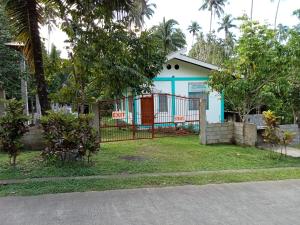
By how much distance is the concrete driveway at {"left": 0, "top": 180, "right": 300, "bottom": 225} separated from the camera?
5.02 metres

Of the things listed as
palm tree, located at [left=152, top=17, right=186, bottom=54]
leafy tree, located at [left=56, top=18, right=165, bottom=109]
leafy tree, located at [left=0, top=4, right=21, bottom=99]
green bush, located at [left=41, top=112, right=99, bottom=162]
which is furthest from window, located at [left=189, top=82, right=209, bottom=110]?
palm tree, located at [left=152, top=17, right=186, bottom=54]

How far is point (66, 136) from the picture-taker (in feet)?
27.5

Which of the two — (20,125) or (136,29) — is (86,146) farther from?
(136,29)

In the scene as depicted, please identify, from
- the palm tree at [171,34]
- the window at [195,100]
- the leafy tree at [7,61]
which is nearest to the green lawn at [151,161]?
the window at [195,100]

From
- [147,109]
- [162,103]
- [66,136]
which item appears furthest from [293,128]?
[66,136]

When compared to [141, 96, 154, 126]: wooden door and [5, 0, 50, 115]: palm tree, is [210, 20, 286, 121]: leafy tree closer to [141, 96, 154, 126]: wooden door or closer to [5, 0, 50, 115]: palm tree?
[141, 96, 154, 126]: wooden door

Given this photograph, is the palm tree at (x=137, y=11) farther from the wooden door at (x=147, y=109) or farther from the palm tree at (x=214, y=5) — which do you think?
the palm tree at (x=214, y=5)

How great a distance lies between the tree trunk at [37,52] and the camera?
9172mm

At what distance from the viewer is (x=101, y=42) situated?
409 inches

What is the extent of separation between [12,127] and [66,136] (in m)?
1.25

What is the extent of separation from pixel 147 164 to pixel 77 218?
402 cm

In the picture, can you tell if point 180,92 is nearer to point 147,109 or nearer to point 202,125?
point 147,109

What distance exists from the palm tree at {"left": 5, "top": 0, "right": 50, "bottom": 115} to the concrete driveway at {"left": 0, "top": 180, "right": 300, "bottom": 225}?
3.98 meters

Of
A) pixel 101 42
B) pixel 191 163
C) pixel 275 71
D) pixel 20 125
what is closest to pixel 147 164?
pixel 191 163
